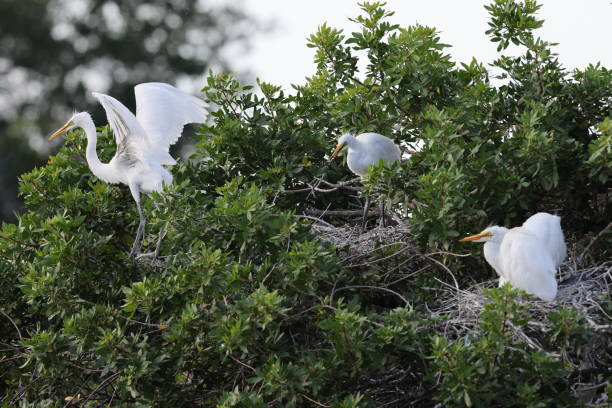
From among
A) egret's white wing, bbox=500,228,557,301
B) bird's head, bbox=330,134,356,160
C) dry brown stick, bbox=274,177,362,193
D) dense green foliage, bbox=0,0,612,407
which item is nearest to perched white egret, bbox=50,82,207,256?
dense green foliage, bbox=0,0,612,407

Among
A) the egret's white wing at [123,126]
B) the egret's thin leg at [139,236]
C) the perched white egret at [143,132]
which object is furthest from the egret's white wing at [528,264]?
the egret's white wing at [123,126]

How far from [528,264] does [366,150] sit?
127 centimetres

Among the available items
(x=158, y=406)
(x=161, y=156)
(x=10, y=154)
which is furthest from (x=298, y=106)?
(x=10, y=154)

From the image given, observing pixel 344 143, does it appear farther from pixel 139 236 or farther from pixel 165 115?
pixel 165 115

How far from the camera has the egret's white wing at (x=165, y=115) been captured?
18.6 ft

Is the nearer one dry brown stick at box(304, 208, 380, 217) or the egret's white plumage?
the egret's white plumage

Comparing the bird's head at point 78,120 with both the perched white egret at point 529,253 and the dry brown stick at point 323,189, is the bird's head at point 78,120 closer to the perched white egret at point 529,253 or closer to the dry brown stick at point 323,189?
the dry brown stick at point 323,189

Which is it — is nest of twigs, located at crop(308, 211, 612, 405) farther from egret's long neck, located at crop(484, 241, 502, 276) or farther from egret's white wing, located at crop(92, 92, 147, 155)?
egret's white wing, located at crop(92, 92, 147, 155)

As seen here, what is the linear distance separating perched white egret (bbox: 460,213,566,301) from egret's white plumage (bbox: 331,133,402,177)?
872 millimetres

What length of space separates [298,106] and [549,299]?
203 cm

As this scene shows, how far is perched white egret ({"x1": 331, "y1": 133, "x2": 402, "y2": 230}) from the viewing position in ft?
15.1

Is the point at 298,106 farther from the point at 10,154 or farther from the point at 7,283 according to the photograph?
the point at 10,154

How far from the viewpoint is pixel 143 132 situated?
17.5 feet

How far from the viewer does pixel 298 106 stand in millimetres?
5102
